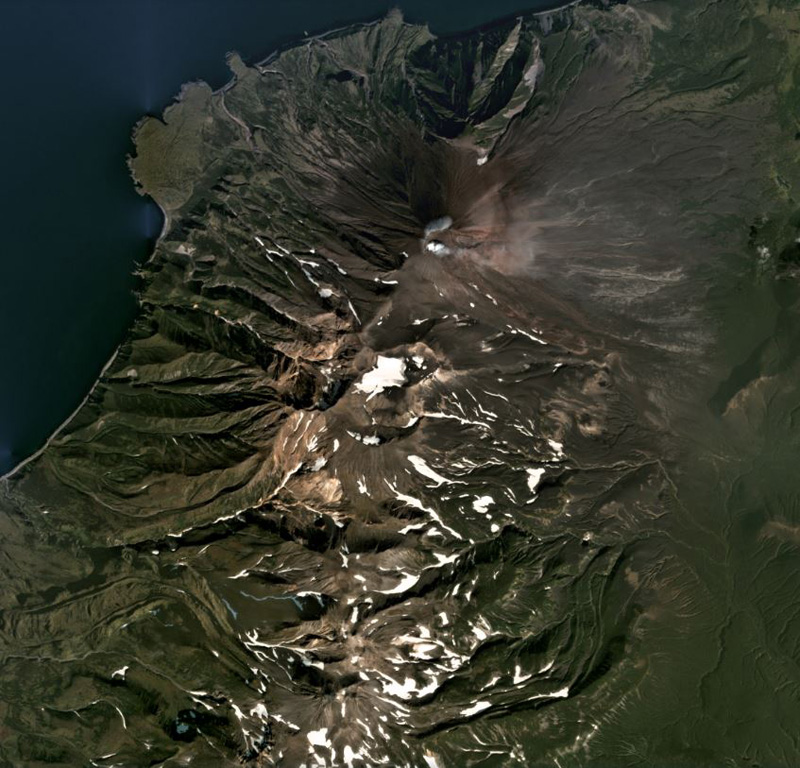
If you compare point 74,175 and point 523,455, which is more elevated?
point 74,175

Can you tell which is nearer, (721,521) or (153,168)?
(721,521)

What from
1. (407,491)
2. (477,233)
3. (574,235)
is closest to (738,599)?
(407,491)

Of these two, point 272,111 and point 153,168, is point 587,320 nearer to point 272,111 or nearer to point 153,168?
point 272,111

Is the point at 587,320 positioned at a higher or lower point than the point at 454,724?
higher

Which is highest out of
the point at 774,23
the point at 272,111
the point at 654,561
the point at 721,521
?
the point at 774,23
